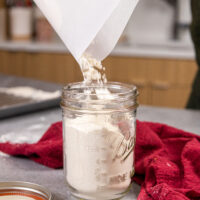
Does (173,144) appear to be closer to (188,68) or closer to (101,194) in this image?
(101,194)

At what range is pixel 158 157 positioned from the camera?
557 mm

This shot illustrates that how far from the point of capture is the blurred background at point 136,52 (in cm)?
207

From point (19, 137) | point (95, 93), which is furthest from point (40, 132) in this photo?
point (95, 93)

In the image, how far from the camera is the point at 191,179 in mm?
512

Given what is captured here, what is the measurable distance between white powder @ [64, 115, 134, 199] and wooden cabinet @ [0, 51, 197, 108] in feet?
5.27

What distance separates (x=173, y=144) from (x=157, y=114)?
0.32 meters

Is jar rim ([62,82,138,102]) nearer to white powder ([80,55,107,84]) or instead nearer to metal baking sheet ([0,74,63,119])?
white powder ([80,55,107,84])

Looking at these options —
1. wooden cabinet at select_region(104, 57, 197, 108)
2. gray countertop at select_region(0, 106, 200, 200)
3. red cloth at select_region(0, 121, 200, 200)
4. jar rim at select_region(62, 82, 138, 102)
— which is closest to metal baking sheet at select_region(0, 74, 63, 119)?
gray countertop at select_region(0, 106, 200, 200)

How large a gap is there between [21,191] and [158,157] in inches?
7.9

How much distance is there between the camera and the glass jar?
46 centimetres

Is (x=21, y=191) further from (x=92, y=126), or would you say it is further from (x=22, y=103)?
(x=22, y=103)

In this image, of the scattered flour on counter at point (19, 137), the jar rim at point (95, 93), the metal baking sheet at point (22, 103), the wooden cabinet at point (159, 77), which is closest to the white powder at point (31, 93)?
the metal baking sheet at point (22, 103)

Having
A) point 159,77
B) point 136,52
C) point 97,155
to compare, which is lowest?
point 159,77

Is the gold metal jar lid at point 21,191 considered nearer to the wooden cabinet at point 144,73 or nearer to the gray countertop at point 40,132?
the gray countertop at point 40,132
